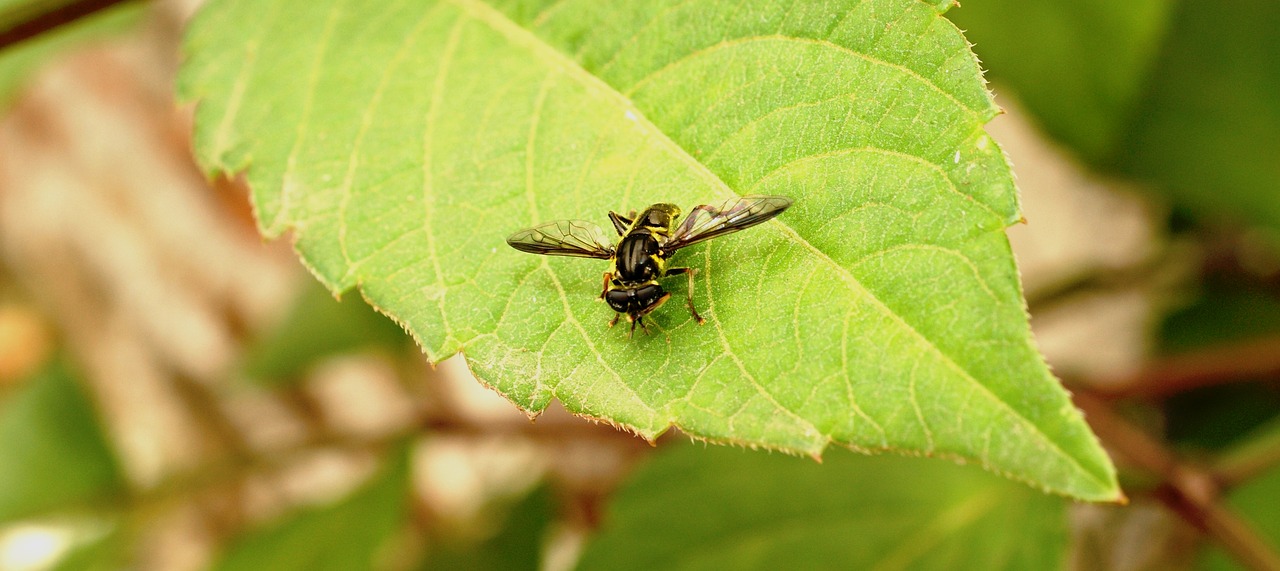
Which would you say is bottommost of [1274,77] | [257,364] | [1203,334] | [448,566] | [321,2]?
[448,566]

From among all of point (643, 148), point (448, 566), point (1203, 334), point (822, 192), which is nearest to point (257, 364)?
point (448, 566)

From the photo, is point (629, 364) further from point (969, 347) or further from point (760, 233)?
point (969, 347)

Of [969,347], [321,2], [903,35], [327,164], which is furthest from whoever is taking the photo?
[321,2]

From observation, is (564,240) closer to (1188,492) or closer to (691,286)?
(691,286)

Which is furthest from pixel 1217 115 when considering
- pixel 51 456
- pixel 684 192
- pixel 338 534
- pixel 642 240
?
pixel 51 456

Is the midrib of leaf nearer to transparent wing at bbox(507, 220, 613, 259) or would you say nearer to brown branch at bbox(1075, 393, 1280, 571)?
transparent wing at bbox(507, 220, 613, 259)

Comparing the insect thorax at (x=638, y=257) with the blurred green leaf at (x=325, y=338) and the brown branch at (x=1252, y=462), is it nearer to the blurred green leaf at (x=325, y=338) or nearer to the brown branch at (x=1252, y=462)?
the brown branch at (x=1252, y=462)

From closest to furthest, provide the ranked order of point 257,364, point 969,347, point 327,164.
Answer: point 969,347
point 327,164
point 257,364
